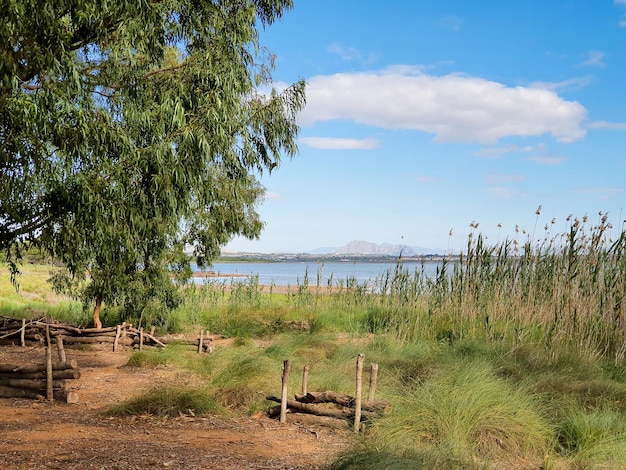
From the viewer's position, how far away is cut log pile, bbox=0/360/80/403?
27.4ft

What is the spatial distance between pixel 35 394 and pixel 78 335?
19.6ft

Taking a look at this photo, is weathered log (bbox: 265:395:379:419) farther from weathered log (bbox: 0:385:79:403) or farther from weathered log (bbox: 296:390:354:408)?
weathered log (bbox: 0:385:79:403)

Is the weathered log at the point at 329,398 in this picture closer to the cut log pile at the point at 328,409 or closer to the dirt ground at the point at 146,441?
the cut log pile at the point at 328,409

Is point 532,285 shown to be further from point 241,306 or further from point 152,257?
point 241,306

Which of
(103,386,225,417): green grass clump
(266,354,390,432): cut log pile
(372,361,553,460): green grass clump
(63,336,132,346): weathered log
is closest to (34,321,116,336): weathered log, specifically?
(63,336,132,346): weathered log

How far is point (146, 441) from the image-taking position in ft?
20.1

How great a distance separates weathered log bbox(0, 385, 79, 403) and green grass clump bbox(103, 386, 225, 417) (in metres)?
1.22

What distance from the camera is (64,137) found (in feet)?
22.8

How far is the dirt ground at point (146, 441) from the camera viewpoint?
18.0 feet

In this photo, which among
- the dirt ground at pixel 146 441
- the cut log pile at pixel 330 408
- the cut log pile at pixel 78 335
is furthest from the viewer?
the cut log pile at pixel 78 335

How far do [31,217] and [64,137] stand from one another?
1.06m

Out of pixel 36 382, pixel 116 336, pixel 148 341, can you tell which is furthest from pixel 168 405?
pixel 148 341

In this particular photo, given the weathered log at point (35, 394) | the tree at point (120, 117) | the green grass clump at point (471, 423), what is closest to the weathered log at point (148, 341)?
the tree at point (120, 117)

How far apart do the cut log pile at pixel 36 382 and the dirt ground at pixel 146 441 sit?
4.5 inches
